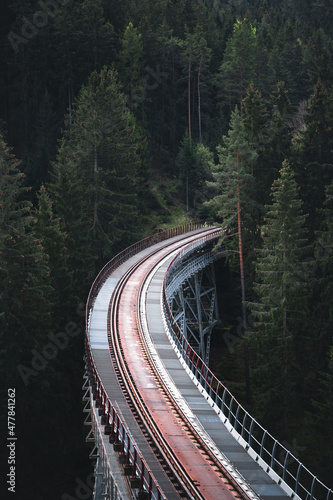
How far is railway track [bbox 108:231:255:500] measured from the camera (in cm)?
1783

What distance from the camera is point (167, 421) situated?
72.5 feet

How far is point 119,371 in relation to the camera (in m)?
27.0

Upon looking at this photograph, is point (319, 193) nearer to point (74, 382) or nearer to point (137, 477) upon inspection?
point (74, 382)

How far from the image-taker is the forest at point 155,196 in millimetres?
34906

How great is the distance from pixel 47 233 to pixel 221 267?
25313 millimetres

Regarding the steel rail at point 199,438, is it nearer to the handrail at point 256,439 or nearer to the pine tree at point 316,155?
the handrail at point 256,439

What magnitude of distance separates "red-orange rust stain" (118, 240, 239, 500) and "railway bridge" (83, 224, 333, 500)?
32 mm

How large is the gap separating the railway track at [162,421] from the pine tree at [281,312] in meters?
7.79

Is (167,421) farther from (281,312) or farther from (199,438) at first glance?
(281,312)

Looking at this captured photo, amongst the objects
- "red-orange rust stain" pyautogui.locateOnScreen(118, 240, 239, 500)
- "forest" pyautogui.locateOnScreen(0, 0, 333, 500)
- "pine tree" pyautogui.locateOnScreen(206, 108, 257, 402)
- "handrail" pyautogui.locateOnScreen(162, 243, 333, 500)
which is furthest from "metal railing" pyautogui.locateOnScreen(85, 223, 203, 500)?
"pine tree" pyautogui.locateOnScreen(206, 108, 257, 402)

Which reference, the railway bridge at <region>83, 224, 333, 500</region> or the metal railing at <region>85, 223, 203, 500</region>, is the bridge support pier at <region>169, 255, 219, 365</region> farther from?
the metal railing at <region>85, 223, 203, 500</region>

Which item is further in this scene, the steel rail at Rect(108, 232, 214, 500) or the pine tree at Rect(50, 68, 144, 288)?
the pine tree at Rect(50, 68, 144, 288)

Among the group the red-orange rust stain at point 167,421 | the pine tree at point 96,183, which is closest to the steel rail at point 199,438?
the red-orange rust stain at point 167,421

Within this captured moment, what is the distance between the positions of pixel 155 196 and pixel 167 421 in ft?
168
